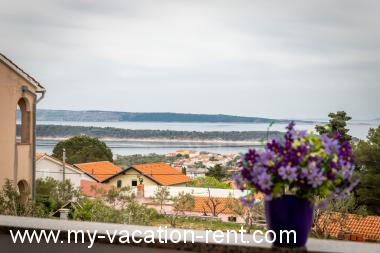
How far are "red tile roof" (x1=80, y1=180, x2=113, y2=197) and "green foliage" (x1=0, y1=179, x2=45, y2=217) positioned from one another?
0.92 feet

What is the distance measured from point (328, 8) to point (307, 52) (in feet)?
0.88

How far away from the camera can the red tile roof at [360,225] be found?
3.28 metres

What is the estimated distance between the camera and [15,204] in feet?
12.3

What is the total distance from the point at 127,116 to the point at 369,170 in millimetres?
1479

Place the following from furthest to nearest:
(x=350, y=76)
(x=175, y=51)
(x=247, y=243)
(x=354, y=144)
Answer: (x=175, y=51) < (x=350, y=76) < (x=354, y=144) < (x=247, y=243)

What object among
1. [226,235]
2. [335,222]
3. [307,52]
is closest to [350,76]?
[307,52]

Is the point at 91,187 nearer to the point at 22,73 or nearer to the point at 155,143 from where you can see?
the point at 155,143

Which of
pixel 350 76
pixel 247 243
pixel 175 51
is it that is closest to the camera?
pixel 247 243

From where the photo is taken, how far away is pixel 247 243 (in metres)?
2.21

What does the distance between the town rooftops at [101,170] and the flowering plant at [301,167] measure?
176cm

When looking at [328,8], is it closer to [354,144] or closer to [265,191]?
[354,144]

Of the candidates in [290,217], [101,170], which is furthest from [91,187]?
[290,217]

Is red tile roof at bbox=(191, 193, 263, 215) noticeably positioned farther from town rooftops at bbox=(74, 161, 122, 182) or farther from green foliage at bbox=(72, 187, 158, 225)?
town rooftops at bbox=(74, 161, 122, 182)

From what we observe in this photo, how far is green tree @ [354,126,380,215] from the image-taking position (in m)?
3.20
